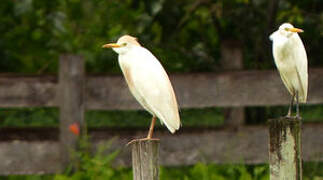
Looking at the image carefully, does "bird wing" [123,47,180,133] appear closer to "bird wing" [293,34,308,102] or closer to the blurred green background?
"bird wing" [293,34,308,102]

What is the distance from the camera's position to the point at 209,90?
590 centimetres

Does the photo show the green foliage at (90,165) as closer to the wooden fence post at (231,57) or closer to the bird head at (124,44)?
the wooden fence post at (231,57)

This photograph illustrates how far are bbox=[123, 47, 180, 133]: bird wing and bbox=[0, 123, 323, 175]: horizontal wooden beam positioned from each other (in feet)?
7.16

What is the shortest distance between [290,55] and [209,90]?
5.26 feet

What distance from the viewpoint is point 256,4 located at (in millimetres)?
6223

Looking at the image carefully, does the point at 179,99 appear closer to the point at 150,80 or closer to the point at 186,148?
the point at 186,148

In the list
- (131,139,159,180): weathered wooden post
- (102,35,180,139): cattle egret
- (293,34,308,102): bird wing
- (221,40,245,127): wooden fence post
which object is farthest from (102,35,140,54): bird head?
(221,40,245,127): wooden fence post

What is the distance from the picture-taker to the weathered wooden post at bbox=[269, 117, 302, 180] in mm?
3338

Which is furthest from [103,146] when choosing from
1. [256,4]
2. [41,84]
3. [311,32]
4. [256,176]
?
[311,32]

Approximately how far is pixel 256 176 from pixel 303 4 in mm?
1889

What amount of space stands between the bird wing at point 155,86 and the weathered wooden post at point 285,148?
54 centimetres

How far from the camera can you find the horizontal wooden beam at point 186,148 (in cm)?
593

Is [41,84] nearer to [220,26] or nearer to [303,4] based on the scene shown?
[220,26]

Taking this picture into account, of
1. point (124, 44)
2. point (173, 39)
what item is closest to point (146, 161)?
point (124, 44)
